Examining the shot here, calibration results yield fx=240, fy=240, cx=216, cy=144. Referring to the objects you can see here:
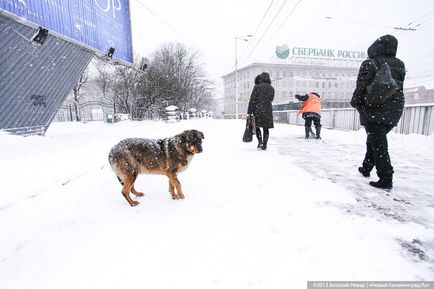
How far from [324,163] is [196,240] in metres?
3.82

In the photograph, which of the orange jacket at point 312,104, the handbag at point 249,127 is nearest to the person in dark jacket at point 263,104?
the handbag at point 249,127

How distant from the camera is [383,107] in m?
3.26

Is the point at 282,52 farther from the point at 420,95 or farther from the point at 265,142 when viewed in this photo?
the point at 265,142

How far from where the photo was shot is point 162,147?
10.5 ft

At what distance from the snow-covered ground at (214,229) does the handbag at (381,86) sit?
1242 mm

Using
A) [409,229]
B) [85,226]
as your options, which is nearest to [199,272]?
[85,226]

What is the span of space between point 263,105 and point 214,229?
4.70 m

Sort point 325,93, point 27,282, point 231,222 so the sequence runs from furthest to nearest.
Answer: point 325,93
point 231,222
point 27,282

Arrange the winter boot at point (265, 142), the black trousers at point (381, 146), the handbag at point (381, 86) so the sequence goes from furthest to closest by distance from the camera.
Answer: the winter boot at point (265, 142), the black trousers at point (381, 146), the handbag at point (381, 86)

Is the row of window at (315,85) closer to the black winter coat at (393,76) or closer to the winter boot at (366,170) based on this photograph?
the winter boot at (366,170)

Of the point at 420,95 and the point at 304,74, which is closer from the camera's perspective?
the point at 420,95

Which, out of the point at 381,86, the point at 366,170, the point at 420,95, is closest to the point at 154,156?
the point at 381,86

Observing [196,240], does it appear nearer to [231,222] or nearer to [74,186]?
[231,222]

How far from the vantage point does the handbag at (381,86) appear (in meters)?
3.08
